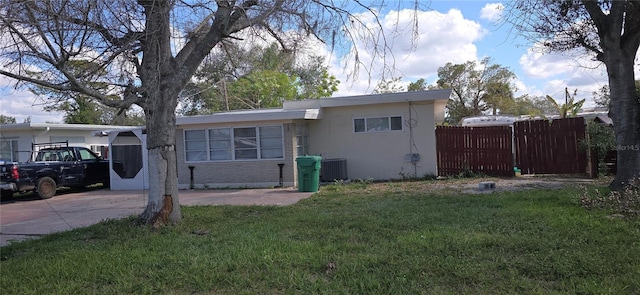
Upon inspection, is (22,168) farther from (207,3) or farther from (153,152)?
(207,3)

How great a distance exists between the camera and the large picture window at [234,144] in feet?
48.7

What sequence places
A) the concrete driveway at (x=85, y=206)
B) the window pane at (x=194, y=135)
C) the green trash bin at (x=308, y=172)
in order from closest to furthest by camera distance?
the concrete driveway at (x=85, y=206), the green trash bin at (x=308, y=172), the window pane at (x=194, y=135)

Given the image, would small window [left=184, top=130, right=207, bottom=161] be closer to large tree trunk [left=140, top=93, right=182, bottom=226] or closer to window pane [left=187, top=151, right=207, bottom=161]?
window pane [left=187, top=151, right=207, bottom=161]

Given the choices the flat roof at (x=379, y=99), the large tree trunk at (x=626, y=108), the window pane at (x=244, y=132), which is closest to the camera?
the large tree trunk at (x=626, y=108)

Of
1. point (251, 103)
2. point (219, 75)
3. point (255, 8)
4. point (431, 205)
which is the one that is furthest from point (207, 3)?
point (251, 103)

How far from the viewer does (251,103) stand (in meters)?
30.9

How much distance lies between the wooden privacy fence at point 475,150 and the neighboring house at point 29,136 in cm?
1436

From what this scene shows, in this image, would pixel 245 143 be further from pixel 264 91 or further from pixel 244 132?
pixel 264 91

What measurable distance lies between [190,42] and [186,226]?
11.1 ft

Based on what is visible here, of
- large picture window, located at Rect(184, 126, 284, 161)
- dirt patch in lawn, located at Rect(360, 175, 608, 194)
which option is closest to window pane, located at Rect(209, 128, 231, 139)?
large picture window, located at Rect(184, 126, 284, 161)

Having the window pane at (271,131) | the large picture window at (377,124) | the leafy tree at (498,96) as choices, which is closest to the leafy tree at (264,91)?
the window pane at (271,131)

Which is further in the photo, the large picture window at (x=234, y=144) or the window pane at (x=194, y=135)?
the window pane at (x=194, y=135)

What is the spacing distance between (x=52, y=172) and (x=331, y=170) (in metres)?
9.45

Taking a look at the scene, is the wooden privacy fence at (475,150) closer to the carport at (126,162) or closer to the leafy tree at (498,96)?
the carport at (126,162)
